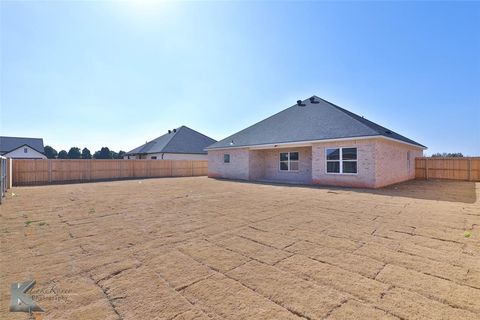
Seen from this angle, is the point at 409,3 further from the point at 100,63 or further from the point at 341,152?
the point at 100,63

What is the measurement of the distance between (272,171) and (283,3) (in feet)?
36.6

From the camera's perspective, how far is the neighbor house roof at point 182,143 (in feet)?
94.9

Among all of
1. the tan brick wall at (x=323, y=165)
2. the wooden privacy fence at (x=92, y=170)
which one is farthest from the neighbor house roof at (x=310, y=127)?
the wooden privacy fence at (x=92, y=170)

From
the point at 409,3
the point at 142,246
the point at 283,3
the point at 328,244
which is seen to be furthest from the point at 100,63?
the point at 409,3

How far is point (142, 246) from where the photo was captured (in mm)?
4105

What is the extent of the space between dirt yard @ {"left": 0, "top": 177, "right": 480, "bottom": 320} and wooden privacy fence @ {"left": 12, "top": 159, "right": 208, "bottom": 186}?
15.1 m

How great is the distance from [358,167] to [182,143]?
23.6 m

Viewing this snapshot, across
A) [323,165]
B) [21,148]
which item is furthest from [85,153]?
[323,165]

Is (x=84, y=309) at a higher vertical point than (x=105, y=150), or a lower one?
lower

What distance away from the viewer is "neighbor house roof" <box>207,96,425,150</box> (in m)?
12.6

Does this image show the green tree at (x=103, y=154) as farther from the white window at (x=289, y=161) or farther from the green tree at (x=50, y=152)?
the white window at (x=289, y=161)

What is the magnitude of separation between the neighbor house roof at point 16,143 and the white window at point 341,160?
4599 cm

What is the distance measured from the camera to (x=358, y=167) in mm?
11961

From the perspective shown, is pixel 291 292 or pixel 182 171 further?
pixel 182 171
